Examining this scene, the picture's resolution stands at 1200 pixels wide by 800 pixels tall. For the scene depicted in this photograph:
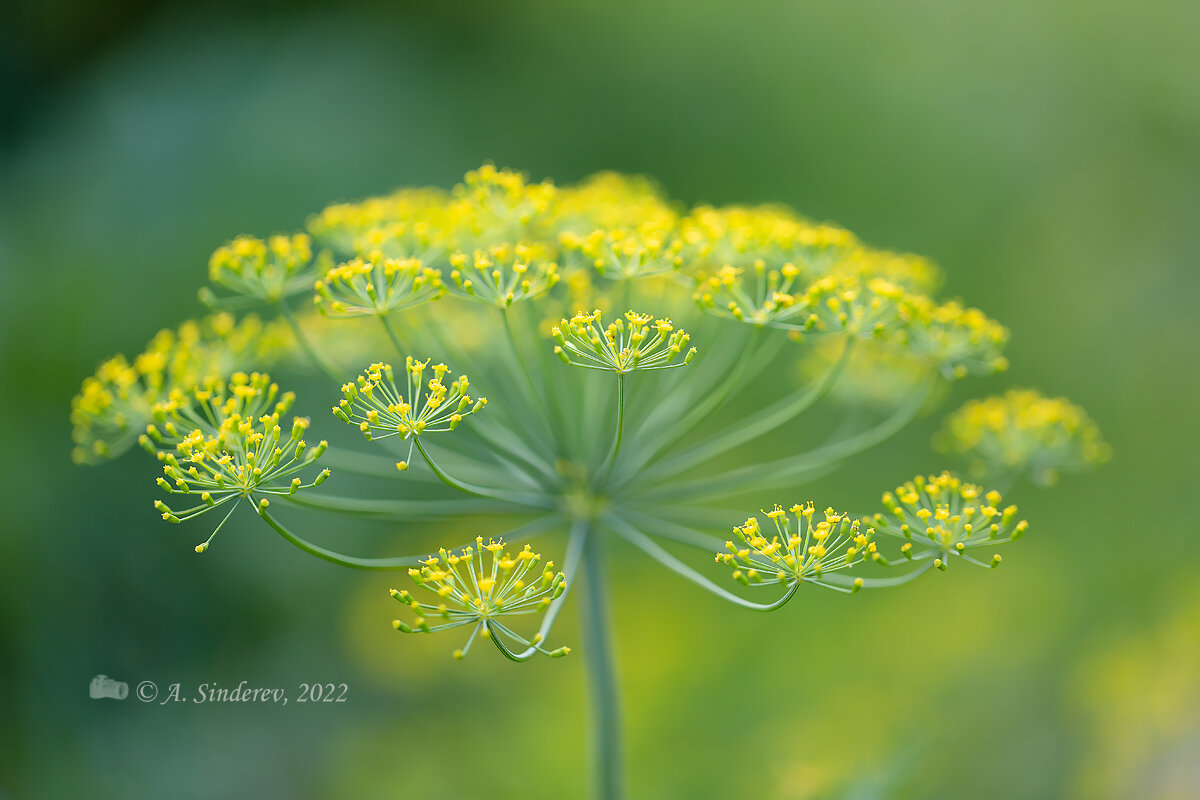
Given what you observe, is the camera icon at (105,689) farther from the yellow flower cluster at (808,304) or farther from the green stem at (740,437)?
the yellow flower cluster at (808,304)

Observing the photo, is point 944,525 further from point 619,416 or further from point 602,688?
point 602,688

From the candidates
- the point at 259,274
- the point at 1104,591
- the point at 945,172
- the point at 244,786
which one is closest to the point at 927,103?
the point at 945,172

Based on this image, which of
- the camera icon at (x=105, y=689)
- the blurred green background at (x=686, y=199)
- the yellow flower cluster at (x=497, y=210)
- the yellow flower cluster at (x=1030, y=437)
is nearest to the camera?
the yellow flower cluster at (x=497, y=210)

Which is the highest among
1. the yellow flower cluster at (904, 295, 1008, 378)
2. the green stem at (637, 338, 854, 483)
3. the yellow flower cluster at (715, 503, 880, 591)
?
the yellow flower cluster at (904, 295, 1008, 378)

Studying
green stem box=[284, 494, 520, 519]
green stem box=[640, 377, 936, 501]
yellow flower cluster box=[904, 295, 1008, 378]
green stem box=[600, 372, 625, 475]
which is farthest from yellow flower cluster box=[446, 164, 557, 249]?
yellow flower cluster box=[904, 295, 1008, 378]

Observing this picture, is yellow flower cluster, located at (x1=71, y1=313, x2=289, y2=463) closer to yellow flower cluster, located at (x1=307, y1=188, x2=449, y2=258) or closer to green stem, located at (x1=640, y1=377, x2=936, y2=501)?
yellow flower cluster, located at (x1=307, y1=188, x2=449, y2=258)

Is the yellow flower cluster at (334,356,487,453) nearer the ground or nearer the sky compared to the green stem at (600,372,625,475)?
nearer the ground

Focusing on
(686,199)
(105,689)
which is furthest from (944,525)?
(686,199)

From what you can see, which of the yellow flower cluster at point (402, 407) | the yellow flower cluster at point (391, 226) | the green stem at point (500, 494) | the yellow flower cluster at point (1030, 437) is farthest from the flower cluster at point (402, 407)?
the yellow flower cluster at point (1030, 437)

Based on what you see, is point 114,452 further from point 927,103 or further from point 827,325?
point 927,103
